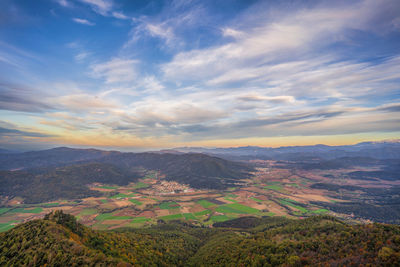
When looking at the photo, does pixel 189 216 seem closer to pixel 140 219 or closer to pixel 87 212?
pixel 140 219

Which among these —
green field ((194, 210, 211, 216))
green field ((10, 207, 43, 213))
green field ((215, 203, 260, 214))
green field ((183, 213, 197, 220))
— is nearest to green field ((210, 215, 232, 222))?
green field ((194, 210, 211, 216))

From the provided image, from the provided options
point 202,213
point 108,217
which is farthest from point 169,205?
point 108,217

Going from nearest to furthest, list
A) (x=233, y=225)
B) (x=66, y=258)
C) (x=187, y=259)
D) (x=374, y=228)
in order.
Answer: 1. (x=66, y=258)
2. (x=374, y=228)
3. (x=187, y=259)
4. (x=233, y=225)

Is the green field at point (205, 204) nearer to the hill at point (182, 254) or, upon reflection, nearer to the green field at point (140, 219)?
the green field at point (140, 219)

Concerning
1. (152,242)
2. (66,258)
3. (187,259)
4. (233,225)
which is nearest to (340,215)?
(233,225)

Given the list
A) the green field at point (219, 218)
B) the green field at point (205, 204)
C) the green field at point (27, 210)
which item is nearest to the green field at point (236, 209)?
the green field at point (205, 204)

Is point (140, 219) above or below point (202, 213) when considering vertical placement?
above

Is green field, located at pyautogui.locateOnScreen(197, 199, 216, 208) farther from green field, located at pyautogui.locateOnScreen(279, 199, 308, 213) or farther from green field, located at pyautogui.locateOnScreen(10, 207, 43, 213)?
green field, located at pyautogui.locateOnScreen(10, 207, 43, 213)

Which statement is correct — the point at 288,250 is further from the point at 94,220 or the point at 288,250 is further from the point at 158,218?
the point at 94,220
